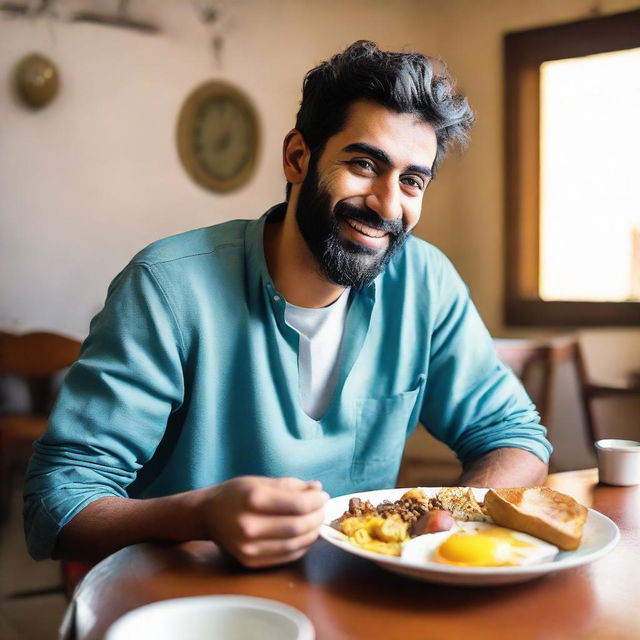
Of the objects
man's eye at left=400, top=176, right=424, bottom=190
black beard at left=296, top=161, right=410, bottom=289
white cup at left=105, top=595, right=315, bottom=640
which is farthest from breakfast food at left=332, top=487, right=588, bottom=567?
man's eye at left=400, top=176, right=424, bottom=190

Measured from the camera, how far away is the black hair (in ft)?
4.81

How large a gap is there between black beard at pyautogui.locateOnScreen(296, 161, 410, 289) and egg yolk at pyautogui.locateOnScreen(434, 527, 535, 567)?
0.65 m

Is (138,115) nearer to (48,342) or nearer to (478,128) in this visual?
(48,342)

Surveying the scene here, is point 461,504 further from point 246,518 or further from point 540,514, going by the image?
point 246,518

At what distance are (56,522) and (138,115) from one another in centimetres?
299

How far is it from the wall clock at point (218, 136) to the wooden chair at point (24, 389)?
1.13 meters

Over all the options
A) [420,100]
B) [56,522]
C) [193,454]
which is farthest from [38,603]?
[420,100]

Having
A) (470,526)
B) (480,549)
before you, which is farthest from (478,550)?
(470,526)

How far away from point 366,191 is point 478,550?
75cm

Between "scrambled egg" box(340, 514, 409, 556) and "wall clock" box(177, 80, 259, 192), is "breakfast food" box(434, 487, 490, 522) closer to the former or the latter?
"scrambled egg" box(340, 514, 409, 556)

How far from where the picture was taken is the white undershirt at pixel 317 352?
60.8 inches

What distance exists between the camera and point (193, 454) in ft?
4.73

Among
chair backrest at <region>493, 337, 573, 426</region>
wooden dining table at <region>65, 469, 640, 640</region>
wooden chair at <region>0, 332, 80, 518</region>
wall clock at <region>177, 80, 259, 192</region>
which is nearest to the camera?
wooden dining table at <region>65, 469, 640, 640</region>

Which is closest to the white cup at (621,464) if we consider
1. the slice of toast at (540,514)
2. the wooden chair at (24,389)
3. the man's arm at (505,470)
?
the man's arm at (505,470)
